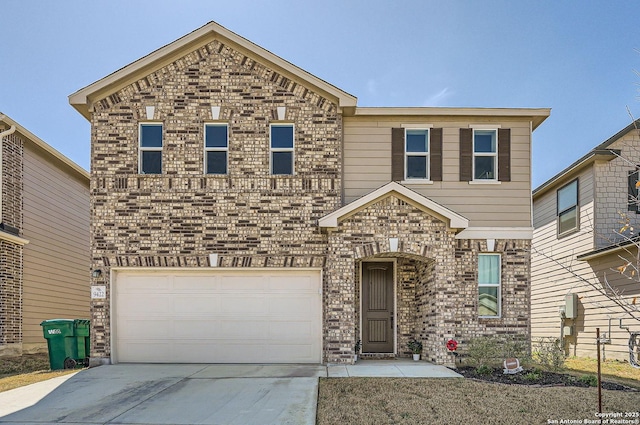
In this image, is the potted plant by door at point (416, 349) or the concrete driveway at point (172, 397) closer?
the concrete driveway at point (172, 397)

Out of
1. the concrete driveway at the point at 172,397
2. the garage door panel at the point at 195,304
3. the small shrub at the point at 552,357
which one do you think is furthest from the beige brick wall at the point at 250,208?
the concrete driveway at the point at 172,397

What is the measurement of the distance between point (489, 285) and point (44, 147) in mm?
12883

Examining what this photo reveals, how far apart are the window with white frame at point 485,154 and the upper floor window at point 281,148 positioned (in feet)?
14.7

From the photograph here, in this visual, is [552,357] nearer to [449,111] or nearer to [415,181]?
[415,181]

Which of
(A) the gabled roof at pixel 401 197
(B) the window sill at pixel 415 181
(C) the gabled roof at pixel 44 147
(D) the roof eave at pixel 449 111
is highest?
(D) the roof eave at pixel 449 111

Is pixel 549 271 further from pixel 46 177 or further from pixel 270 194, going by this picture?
pixel 46 177

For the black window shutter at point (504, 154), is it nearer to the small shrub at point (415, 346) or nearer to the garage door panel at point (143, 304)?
the small shrub at point (415, 346)

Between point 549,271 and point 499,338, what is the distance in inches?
212

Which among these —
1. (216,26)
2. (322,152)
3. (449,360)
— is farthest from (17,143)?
(449,360)

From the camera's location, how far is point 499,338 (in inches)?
479

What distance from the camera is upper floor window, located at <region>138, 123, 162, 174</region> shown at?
12211 mm

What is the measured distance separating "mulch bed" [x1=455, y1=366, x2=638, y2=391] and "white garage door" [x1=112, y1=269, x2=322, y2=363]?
358 centimetres

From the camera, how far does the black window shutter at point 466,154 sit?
41.5 ft

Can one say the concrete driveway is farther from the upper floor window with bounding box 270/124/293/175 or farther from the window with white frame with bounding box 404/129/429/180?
the window with white frame with bounding box 404/129/429/180
